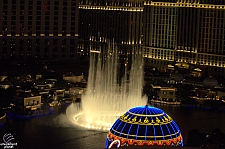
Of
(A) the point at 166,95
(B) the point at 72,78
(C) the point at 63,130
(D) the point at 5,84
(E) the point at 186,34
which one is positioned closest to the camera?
(C) the point at 63,130

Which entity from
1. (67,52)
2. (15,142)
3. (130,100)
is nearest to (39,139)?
(15,142)

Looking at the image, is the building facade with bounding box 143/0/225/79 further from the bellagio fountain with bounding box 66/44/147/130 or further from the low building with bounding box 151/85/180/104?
the low building with bounding box 151/85/180/104

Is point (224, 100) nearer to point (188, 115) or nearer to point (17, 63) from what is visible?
point (188, 115)

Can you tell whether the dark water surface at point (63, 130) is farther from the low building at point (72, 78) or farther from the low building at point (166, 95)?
the low building at point (72, 78)

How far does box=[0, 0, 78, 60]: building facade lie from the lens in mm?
44812

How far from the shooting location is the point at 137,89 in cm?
3491

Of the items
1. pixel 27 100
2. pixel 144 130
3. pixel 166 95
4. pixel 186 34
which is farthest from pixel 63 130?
pixel 186 34

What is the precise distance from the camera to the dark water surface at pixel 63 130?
22.9 meters

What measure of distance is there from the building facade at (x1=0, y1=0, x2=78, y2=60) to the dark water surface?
54.4ft

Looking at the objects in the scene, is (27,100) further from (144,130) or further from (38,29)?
(38,29)

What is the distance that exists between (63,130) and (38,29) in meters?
22.2

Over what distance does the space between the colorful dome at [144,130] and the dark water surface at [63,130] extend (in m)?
4.79

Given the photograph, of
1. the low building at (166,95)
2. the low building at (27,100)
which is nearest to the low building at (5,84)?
the low building at (27,100)

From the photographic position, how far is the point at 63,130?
25.0 meters
